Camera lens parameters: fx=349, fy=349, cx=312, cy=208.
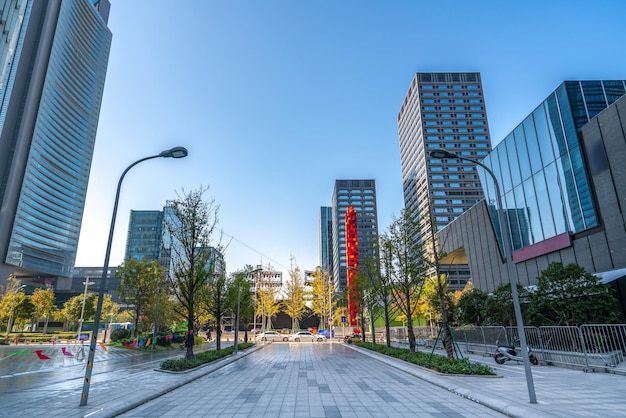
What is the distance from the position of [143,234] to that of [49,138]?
51130mm

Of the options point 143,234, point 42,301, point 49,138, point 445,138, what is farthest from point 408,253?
point 143,234

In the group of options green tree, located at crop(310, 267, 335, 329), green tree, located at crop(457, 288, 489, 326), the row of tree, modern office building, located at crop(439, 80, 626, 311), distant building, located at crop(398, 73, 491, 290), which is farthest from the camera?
distant building, located at crop(398, 73, 491, 290)

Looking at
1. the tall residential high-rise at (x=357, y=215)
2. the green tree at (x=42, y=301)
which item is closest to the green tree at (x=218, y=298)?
the green tree at (x=42, y=301)

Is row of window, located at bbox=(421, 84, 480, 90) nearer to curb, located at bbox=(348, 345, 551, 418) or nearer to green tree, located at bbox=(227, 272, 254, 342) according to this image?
green tree, located at bbox=(227, 272, 254, 342)

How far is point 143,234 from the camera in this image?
440 ft

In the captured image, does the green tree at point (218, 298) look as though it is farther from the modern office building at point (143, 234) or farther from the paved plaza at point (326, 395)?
the modern office building at point (143, 234)

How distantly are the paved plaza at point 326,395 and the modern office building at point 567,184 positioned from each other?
38.4 ft

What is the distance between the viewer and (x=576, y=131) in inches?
972

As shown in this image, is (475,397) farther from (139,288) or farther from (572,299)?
(139,288)

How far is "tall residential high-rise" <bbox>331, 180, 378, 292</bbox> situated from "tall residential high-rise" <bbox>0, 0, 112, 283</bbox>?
10370 cm

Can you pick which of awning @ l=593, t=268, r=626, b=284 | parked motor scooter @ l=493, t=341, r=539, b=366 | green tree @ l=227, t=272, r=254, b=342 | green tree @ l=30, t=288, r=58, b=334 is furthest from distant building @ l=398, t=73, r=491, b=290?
green tree @ l=30, t=288, r=58, b=334

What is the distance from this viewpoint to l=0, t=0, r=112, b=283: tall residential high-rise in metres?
81.9

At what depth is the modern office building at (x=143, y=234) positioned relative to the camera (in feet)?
431

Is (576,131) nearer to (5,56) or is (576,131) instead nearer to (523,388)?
(523,388)
